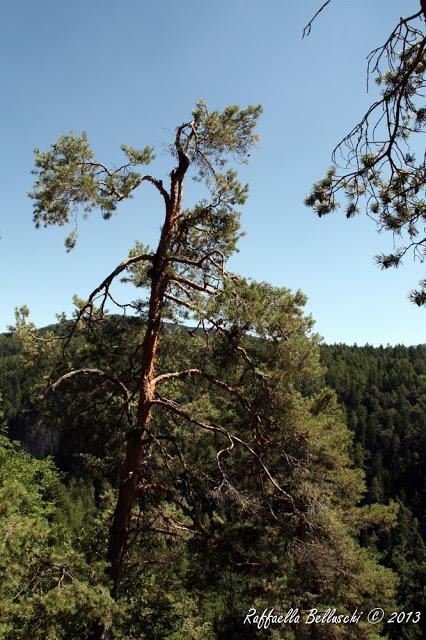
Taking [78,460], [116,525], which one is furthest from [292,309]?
[78,460]

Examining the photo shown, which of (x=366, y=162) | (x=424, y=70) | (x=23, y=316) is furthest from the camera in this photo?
(x=23, y=316)

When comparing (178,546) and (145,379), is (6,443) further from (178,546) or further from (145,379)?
→ (145,379)

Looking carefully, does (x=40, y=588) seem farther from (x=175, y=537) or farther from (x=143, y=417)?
(x=175, y=537)

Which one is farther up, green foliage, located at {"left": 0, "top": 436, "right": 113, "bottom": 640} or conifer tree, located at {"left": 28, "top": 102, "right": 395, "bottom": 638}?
conifer tree, located at {"left": 28, "top": 102, "right": 395, "bottom": 638}

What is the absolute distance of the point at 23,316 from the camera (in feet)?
26.8

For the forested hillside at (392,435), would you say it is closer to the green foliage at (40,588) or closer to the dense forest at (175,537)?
the dense forest at (175,537)

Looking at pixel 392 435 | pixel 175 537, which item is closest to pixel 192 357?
pixel 175 537

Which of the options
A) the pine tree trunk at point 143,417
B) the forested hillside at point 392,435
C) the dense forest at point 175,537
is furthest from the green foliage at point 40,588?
the forested hillside at point 392,435

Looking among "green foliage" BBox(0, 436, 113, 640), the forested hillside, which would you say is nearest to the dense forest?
"green foliage" BBox(0, 436, 113, 640)

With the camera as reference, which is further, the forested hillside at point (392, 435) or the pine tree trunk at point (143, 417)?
the forested hillside at point (392, 435)

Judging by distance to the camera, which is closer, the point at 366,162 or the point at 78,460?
the point at 366,162

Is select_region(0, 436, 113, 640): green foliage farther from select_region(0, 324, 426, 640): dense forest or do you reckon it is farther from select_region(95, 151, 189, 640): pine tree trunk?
select_region(95, 151, 189, 640): pine tree trunk

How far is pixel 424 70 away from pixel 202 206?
390 cm

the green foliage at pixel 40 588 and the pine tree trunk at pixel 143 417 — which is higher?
the pine tree trunk at pixel 143 417
